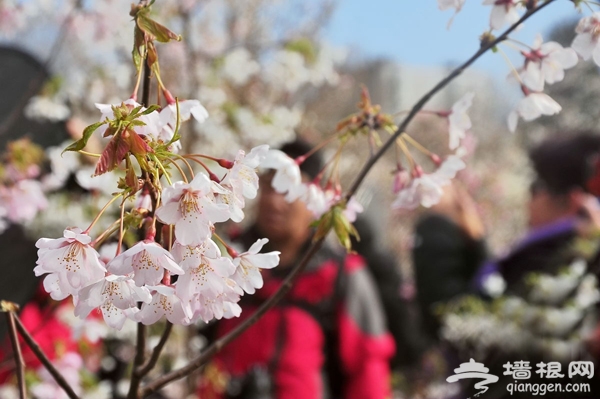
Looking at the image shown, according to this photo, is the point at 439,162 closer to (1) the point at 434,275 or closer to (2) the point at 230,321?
(2) the point at 230,321

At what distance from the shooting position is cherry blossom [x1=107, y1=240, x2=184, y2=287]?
41cm

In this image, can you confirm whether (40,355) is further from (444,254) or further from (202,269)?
(444,254)

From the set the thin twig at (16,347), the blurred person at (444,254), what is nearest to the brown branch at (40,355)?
the thin twig at (16,347)

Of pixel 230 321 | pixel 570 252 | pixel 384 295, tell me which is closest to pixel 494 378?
pixel 570 252

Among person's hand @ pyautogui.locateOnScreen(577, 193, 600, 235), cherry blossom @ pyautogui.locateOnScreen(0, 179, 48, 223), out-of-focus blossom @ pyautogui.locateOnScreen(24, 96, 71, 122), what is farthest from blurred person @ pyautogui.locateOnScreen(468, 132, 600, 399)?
out-of-focus blossom @ pyautogui.locateOnScreen(24, 96, 71, 122)

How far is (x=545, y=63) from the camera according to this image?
2.04 ft

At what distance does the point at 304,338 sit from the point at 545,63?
1.34m

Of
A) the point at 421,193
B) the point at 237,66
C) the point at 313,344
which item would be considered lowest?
the point at 421,193

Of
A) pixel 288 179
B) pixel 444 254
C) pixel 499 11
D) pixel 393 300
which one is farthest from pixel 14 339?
pixel 393 300

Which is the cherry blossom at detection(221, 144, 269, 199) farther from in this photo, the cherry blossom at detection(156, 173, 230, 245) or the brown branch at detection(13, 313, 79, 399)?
the brown branch at detection(13, 313, 79, 399)

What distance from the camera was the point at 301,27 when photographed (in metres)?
4.42

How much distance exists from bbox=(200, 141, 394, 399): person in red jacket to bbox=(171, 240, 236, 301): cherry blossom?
1328 millimetres

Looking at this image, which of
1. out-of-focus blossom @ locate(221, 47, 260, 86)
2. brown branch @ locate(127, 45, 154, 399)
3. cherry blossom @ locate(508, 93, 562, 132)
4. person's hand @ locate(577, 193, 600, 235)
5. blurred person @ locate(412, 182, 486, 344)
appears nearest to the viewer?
brown branch @ locate(127, 45, 154, 399)

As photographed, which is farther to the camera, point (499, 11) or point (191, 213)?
point (499, 11)
